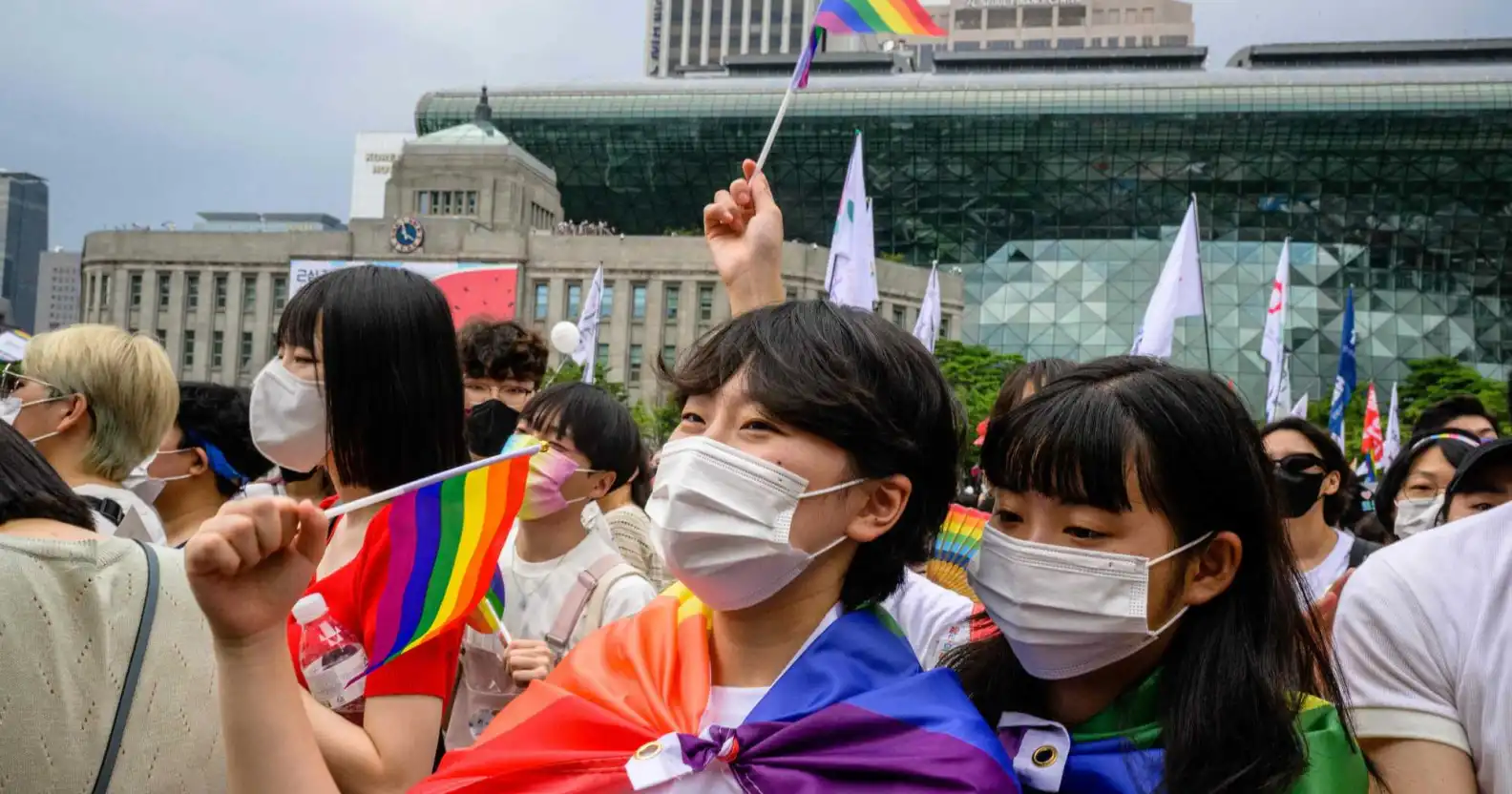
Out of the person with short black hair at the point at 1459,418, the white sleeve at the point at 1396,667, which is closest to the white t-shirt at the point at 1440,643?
the white sleeve at the point at 1396,667

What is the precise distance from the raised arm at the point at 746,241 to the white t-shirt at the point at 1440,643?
1.52m

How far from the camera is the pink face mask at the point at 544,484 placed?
4.09m

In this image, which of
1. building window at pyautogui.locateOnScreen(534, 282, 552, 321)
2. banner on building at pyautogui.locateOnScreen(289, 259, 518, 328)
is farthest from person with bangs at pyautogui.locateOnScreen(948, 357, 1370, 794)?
building window at pyautogui.locateOnScreen(534, 282, 552, 321)

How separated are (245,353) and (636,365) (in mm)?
20530

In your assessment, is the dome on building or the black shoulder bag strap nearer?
the black shoulder bag strap

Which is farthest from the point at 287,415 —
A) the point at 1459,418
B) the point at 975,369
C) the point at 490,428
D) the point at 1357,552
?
the point at 975,369

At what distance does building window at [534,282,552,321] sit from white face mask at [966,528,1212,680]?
6483 centimetres

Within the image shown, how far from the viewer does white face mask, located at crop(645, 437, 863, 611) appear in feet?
7.43

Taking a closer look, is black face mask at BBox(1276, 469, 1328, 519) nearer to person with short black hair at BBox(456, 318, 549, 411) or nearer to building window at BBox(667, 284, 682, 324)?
person with short black hair at BBox(456, 318, 549, 411)

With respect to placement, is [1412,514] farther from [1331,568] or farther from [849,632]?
[849,632]

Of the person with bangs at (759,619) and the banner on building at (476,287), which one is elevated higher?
the banner on building at (476,287)

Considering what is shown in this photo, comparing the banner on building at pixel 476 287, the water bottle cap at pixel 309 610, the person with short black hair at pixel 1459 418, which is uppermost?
the banner on building at pixel 476 287

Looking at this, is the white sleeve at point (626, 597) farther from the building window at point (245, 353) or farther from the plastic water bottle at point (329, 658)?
the building window at point (245, 353)

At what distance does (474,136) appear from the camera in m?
71.8
